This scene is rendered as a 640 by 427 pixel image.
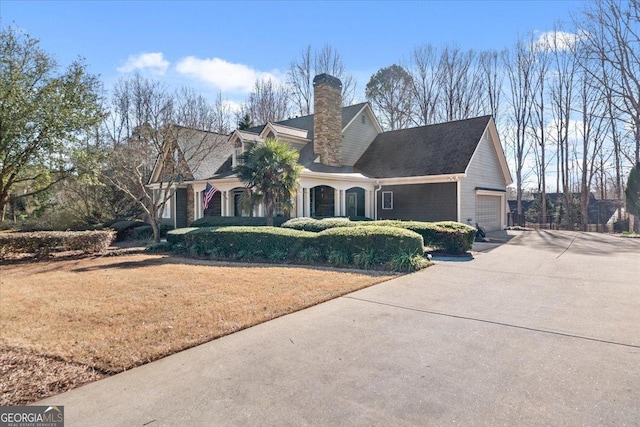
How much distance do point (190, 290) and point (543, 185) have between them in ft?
98.0

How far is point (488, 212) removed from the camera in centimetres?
2055

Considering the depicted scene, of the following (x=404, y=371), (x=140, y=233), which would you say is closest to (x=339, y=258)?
(x=404, y=371)

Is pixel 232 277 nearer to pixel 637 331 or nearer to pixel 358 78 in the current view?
pixel 637 331

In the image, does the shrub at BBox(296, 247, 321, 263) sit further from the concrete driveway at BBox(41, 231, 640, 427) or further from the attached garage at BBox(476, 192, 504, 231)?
the attached garage at BBox(476, 192, 504, 231)

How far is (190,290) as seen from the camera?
703 cm

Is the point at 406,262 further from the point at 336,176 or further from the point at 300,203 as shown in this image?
the point at 336,176

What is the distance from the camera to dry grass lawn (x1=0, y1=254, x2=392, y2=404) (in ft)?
13.9

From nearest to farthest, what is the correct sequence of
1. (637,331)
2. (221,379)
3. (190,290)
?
(221,379) < (637,331) < (190,290)

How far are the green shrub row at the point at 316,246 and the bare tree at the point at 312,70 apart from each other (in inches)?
929

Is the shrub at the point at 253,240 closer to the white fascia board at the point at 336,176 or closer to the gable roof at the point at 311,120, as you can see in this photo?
the white fascia board at the point at 336,176

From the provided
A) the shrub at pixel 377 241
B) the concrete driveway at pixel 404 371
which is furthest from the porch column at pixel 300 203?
the concrete driveway at pixel 404 371

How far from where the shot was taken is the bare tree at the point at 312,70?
32500 mm

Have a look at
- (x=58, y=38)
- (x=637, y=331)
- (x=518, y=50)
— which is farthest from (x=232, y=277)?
(x=518, y=50)

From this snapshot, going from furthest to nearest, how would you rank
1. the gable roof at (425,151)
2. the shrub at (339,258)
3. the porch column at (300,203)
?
the gable roof at (425,151) < the porch column at (300,203) < the shrub at (339,258)
